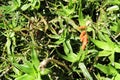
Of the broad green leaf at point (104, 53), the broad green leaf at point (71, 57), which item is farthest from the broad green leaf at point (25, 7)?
the broad green leaf at point (104, 53)

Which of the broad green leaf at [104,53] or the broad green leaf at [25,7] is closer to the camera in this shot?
the broad green leaf at [104,53]

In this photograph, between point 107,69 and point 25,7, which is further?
point 25,7

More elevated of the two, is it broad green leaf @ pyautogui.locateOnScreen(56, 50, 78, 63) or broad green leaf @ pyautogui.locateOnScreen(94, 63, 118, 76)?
broad green leaf @ pyautogui.locateOnScreen(56, 50, 78, 63)

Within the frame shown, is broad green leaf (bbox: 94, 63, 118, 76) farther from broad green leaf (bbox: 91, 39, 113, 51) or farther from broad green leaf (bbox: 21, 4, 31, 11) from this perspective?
broad green leaf (bbox: 21, 4, 31, 11)

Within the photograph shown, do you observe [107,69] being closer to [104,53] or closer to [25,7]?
[104,53]

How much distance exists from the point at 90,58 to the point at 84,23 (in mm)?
210

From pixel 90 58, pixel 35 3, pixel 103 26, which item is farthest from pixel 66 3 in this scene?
pixel 90 58

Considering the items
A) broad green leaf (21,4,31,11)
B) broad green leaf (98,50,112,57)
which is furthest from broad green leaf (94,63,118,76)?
broad green leaf (21,4,31,11)

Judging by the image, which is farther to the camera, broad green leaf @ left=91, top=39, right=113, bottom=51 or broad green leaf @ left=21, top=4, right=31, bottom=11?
broad green leaf @ left=21, top=4, right=31, bottom=11

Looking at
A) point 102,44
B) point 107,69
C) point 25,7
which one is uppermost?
point 25,7

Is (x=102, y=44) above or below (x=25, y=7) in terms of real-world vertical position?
below

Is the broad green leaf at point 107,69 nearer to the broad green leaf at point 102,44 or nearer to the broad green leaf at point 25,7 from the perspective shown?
the broad green leaf at point 102,44

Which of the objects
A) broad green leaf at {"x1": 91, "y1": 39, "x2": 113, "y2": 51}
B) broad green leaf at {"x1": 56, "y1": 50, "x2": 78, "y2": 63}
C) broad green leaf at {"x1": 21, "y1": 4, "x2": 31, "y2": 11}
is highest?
broad green leaf at {"x1": 21, "y1": 4, "x2": 31, "y2": 11}

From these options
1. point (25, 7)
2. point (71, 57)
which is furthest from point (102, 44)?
point (25, 7)
